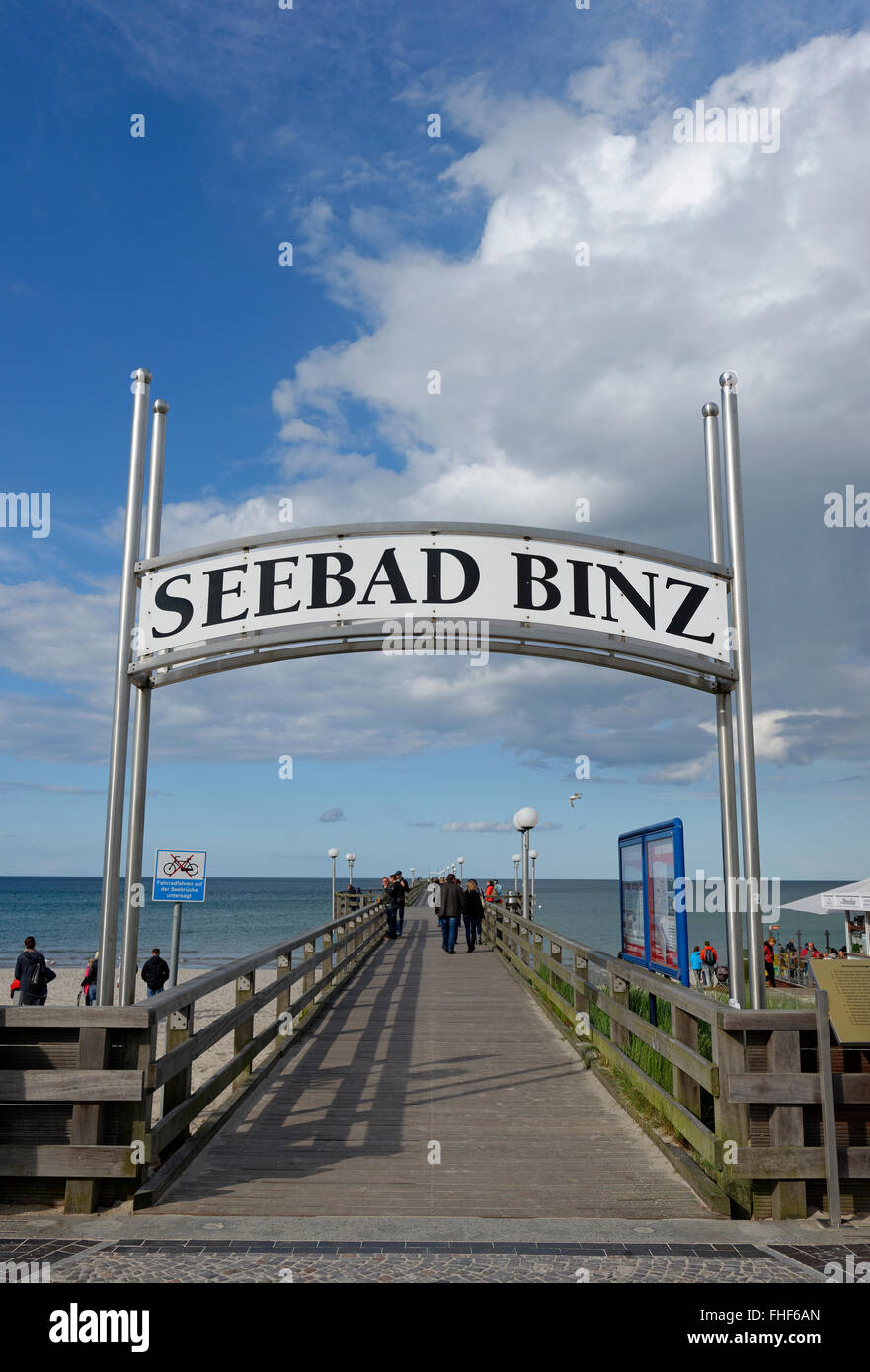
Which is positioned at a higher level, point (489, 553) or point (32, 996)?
point (489, 553)

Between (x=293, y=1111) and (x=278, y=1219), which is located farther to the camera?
(x=293, y=1111)

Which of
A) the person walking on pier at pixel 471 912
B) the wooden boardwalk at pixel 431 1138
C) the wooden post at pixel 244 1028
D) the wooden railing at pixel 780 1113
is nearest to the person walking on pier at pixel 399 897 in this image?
the person walking on pier at pixel 471 912


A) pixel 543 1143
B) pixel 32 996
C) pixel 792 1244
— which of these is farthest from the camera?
pixel 32 996

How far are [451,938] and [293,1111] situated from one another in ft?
43.4

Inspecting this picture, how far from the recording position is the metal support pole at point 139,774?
5.91 metres

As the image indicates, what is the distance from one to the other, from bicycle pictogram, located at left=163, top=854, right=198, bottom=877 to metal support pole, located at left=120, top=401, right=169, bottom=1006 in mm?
7312

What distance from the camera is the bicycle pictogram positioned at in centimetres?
1363

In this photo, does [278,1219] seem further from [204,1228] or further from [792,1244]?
[792,1244]

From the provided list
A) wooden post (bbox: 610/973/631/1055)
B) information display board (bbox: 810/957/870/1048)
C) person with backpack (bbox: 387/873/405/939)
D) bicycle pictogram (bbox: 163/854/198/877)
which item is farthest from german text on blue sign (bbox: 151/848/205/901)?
person with backpack (bbox: 387/873/405/939)

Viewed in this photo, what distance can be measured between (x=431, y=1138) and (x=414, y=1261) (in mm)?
2254

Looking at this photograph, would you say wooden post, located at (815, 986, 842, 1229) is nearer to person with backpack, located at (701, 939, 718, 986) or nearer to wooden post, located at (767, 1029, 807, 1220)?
wooden post, located at (767, 1029, 807, 1220)

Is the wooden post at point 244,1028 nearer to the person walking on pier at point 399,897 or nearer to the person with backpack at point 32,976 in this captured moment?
the person with backpack at point 32,976

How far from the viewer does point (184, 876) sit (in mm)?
13539
